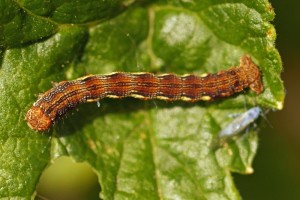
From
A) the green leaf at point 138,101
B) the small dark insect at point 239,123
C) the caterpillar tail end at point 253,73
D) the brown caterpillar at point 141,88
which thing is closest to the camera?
the green leaf at point 138,101

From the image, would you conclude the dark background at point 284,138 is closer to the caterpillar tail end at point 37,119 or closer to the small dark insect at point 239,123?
the small dark insect at point 239,123

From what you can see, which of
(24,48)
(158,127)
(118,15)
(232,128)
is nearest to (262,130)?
(232,128)

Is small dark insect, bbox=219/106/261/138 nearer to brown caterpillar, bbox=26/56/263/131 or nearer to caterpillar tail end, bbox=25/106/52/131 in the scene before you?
brown caterpillar, bbox=26/56/263/131

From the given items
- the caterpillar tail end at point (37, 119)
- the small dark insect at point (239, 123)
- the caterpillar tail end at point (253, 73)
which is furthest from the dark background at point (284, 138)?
the caterpillar tail end at point (37, 119)

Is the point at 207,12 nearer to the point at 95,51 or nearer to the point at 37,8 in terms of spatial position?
the point at 95,51

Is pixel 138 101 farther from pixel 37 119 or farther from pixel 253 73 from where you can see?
pixel 253 73

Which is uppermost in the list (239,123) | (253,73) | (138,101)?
(253,73)

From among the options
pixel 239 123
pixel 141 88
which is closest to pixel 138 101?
pixel 141 88
